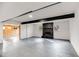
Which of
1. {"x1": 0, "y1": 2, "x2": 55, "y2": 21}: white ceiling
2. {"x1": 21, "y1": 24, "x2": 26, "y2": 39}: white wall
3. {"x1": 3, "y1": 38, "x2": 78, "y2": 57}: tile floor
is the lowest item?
{"x1": 3, "y1": 38, "x2": 78, "y2": 57}: tile floor

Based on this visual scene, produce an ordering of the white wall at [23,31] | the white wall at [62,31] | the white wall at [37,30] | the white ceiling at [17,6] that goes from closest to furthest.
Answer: the white ceiling at [17,6] → the white wall at [62,31] → the white wall at [23,31] → the white wall at [37,30]

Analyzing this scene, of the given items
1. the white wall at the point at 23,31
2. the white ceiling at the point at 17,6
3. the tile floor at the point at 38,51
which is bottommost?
the tile floor at the point at 38,51

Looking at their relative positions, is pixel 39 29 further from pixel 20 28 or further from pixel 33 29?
pixel 20 28

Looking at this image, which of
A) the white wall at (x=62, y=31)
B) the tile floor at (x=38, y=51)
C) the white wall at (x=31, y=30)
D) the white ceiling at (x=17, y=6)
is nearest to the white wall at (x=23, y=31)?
the white wall at (x=31, y=30)

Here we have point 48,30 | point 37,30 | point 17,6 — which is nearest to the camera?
point 17,6

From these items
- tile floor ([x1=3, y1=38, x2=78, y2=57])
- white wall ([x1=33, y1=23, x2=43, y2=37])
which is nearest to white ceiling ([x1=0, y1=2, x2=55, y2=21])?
tile floor ([x1=3, y1=38, x2=78, y2=57])

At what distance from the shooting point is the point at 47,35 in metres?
10.7

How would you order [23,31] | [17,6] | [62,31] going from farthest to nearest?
[23,31] → [62,31] → [17,6]

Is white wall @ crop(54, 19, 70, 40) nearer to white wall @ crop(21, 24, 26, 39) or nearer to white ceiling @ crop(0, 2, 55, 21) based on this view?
white wall @ crop(21, 24, 26, 39)

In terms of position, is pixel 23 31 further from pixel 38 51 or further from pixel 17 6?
pixel 17 6

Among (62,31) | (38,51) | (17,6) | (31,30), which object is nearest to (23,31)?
(31,30)

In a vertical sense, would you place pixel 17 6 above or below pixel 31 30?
above

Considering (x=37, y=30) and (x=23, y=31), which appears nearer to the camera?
(x=23, y=31)

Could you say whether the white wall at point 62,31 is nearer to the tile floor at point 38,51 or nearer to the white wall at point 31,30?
the white wall at point 31,30
